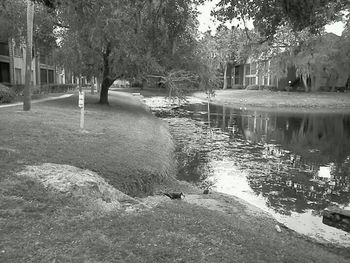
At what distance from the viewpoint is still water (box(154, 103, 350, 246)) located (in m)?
9.41

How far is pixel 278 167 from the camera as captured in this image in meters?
14.0

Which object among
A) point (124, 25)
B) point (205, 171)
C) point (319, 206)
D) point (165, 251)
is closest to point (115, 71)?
point (205, 171)

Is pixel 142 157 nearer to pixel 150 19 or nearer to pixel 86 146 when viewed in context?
pixel 86 146

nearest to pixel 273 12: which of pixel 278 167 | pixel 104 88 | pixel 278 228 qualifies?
pixel 278 228

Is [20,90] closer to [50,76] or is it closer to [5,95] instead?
[5,95]

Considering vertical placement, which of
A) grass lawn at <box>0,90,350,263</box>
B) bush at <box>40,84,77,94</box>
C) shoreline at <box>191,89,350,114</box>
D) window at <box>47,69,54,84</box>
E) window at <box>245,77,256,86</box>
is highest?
window at <box>245,77,256,86</box>

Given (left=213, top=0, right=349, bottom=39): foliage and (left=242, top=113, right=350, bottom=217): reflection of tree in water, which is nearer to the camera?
(left=213, top=0, right=349, bottom=39): foliage

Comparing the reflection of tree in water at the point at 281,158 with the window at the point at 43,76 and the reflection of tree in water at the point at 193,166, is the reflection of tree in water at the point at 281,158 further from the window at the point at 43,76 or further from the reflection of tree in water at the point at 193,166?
the window at the point at 43,76

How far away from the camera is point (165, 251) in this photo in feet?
15.3

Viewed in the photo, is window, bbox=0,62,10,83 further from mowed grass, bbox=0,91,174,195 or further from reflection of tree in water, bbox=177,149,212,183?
reflection of tree in water, bbox=177,149,212,183

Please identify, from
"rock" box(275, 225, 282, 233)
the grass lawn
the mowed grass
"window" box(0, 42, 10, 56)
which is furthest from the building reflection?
"window" box(0, 42, 10, 56)

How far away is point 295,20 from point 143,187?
5370 mm

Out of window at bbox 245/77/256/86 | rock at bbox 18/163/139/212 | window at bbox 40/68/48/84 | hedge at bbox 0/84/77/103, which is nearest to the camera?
rock at bbox 18/163/139/212

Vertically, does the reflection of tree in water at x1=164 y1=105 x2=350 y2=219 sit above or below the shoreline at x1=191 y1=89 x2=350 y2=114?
below
